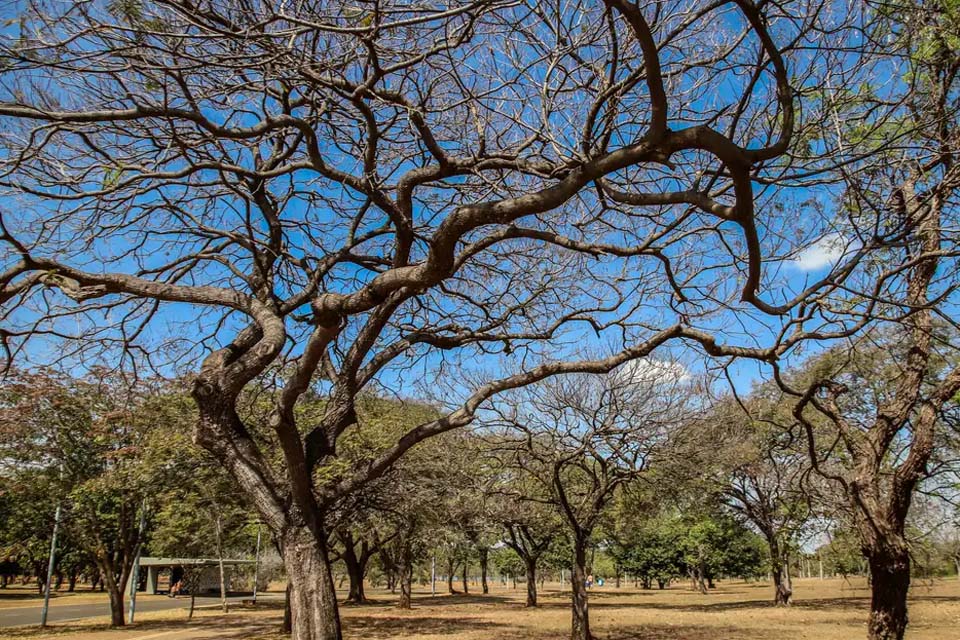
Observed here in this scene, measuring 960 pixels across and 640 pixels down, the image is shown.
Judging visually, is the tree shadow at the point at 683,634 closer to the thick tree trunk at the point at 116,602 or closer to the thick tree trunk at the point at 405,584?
the thick tree trunk at the point at 405,584

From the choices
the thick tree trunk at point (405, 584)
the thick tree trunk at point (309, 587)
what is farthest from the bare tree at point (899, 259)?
the thick tree trunk at point (405, 584)

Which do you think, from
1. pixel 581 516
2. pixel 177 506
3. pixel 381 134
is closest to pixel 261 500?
pixel 381 134

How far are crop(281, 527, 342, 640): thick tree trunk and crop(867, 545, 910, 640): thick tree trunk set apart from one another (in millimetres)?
5117

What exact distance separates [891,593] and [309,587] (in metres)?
5.45

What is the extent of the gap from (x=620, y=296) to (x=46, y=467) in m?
17.9

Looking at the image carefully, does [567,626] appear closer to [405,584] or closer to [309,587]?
[405,584]

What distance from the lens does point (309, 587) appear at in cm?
548

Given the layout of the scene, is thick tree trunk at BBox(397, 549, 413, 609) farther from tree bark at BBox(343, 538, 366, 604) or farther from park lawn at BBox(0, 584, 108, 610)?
park lawn at BBox(0, 584, 108, 610)

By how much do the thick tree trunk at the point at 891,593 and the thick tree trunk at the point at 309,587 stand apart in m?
5.12

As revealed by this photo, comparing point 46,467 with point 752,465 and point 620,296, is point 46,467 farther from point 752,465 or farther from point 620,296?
point 752,465

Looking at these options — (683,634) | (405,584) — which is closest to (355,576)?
(405,584)

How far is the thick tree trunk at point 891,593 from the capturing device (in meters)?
6.22

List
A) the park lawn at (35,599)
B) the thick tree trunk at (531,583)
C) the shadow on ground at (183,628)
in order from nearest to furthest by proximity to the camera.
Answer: the shadow on ground at (183,628), the thick tree trunk at (531,583), the park lawn at (35,599)

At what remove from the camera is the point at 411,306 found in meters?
7.51
